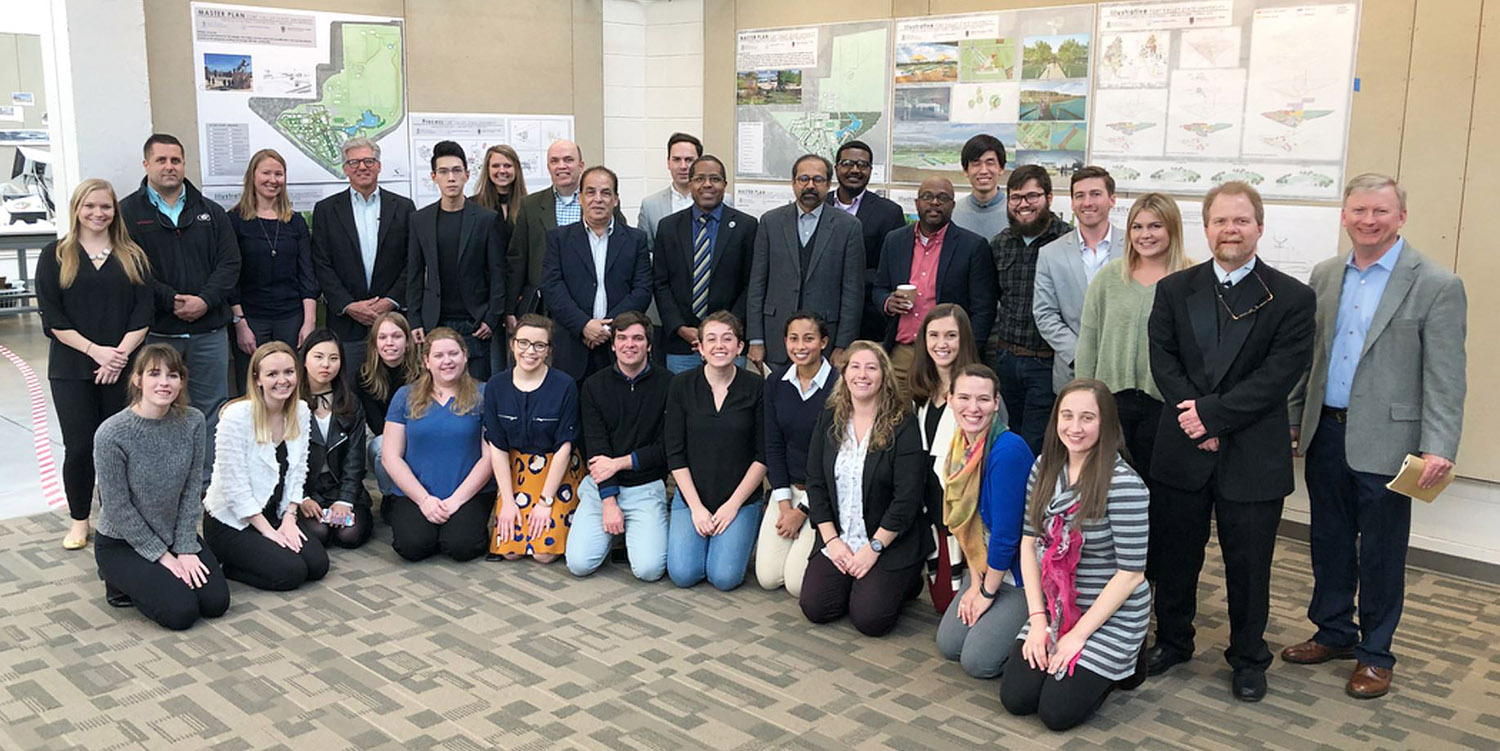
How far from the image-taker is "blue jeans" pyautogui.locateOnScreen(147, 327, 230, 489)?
532 centimetres

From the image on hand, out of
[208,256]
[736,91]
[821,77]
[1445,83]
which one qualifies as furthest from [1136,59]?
[208,256]

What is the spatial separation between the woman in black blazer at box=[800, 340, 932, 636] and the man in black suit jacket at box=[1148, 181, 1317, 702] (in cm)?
87

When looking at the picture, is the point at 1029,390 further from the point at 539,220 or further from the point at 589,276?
the point at 539,220

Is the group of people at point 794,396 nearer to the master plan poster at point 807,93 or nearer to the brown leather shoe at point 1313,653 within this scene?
the brown leather shoe at point 1313,653

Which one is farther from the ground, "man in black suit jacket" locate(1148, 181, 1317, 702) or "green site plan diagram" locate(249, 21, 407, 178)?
"green site plan diagram" locate(249, 21, 407, 178)

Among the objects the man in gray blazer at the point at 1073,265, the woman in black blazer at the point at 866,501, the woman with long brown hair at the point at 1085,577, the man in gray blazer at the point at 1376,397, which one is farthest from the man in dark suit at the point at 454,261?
the man in gray blazer at the point at 1376,397

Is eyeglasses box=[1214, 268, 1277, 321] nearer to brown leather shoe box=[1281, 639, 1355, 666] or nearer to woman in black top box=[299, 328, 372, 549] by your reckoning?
brown leather shoe box=[1281, 639, 1355, 666]

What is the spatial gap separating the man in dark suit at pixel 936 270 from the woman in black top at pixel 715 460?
69 centimetres

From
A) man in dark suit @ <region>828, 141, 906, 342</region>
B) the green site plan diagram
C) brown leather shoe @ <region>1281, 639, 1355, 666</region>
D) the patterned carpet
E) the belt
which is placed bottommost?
the patterned carpet

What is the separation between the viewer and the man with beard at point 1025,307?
15.1 ft

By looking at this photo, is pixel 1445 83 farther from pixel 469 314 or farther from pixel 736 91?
pixel 469 314

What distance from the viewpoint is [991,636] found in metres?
3.62

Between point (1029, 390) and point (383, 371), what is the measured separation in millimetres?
2880

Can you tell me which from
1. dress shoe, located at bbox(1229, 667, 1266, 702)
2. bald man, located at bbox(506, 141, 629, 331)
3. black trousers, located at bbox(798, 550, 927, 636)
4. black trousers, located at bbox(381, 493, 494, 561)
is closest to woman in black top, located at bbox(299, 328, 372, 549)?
black trousers, located at bbox(381, 493, 494, 561)
